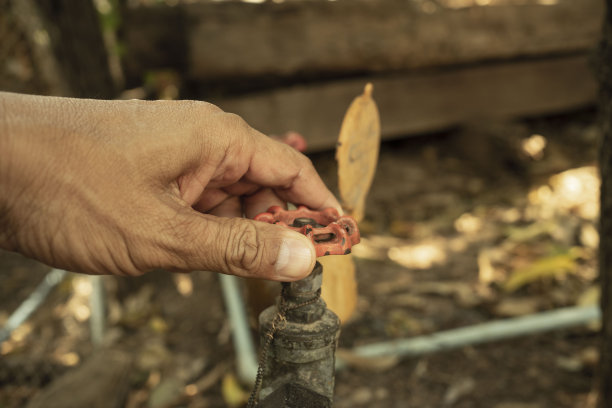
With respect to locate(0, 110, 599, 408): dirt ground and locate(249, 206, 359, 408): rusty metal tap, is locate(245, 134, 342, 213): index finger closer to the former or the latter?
locate(249, 206, 359, 408): rusty metal tap

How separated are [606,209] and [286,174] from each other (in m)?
0.87

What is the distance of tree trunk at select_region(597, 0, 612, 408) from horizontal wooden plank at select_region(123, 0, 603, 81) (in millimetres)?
1908

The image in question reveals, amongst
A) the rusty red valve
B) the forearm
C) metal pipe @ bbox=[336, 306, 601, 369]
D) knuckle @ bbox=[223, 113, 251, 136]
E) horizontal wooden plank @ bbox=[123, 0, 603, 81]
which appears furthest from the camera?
horizontal wooden plank @ bbox=[123, 0, 603, 81]

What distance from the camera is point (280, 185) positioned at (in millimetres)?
1103

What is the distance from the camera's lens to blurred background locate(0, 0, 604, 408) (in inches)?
73.4

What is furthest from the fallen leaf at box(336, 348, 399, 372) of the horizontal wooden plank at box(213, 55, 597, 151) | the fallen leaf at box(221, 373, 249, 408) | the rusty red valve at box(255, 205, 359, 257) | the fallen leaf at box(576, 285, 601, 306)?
the horizontal wooden plank at box(213, 55, 597, 151)

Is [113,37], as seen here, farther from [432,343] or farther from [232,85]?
[432,343]

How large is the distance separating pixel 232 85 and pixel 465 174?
1.66m

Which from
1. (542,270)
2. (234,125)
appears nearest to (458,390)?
(542,270)

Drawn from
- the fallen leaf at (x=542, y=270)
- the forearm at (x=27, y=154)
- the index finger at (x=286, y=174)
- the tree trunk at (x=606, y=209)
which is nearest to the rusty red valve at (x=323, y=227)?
the index finger at (x=286, y=174)

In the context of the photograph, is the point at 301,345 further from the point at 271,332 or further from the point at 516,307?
the point at 516,307

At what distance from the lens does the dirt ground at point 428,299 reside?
1804mm

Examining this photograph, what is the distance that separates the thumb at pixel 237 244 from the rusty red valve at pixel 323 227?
0.03m

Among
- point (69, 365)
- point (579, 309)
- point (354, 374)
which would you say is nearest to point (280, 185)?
point (354, 374)
